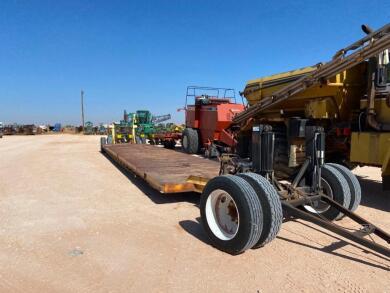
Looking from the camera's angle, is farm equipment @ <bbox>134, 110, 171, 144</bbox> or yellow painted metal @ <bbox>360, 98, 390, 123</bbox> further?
farm equipment @ <bbox>134, 110, 171, 144</bbox>

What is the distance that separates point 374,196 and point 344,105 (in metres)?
1.88

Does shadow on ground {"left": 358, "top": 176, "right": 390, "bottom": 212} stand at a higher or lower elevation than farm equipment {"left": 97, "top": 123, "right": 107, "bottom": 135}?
lower

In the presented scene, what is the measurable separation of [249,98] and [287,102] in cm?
198

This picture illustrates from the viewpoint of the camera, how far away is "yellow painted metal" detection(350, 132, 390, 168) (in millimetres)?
6199

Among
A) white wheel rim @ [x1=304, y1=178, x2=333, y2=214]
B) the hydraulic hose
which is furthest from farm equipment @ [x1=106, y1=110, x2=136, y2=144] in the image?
white wheel rim @ [x1=304, y1=178, x2=333, y2=214]

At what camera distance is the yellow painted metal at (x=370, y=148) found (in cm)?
620

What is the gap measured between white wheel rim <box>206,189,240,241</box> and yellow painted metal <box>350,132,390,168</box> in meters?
3.23

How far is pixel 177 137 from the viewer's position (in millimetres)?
17266

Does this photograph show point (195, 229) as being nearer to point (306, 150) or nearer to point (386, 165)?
point (306, 150)

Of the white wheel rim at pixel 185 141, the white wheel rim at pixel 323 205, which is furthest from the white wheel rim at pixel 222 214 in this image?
the white wheel rim at pixel 185 141

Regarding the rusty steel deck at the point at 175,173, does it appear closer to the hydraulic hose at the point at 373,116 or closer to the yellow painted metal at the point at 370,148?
the yellow painted metal at the point at 370,148

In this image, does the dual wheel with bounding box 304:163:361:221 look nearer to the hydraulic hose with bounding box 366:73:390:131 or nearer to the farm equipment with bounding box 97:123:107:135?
the hydraulic hose with bounding box 366:73:390:131

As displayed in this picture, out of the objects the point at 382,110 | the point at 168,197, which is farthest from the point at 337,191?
the point at 168,197

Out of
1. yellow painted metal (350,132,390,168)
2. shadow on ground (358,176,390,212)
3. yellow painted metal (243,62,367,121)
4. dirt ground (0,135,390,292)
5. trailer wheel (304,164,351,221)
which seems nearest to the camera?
dirt ground (0,135,390,292)
